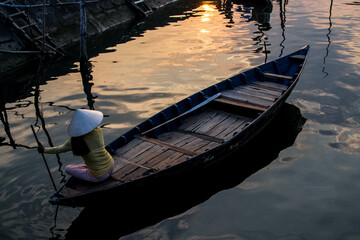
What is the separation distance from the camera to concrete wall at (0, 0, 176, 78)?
1544cm

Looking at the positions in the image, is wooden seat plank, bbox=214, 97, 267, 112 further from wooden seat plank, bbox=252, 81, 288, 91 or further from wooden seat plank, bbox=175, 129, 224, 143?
wooden seat plank, bbox=252, 81, 288, 91

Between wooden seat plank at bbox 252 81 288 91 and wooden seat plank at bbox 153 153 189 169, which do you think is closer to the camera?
wooden seat plank at bbox 153 153 189 169

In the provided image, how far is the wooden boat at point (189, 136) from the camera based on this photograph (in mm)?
6832

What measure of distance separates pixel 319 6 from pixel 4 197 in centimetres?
2875

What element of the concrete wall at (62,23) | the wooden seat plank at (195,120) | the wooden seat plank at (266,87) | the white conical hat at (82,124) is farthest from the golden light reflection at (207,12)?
the white conical hat at (82,124)

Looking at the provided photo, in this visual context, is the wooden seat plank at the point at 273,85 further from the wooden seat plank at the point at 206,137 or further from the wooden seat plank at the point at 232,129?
the wooden seat plank at the point at 206,137

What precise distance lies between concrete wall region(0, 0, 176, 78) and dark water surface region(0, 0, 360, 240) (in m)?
1.30

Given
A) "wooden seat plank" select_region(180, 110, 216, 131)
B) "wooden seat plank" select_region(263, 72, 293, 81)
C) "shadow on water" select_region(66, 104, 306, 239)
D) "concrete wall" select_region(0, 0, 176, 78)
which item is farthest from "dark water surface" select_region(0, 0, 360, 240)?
"wooden seat plank" select_region(180, 110, 216, 131)

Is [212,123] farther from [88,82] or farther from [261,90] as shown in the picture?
[88,82]

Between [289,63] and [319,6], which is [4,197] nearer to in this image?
[289,63]

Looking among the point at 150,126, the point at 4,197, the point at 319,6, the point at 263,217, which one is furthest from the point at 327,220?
the point at 319,6

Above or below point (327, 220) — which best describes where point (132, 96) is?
above

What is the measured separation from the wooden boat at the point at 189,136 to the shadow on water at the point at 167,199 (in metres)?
0.42

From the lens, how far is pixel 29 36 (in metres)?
16.0
